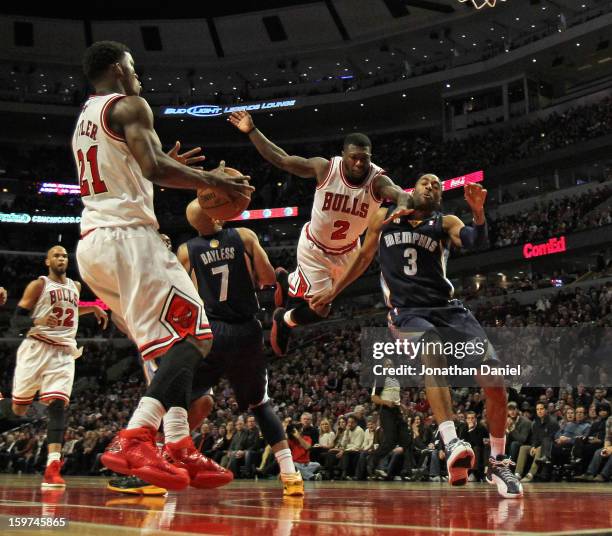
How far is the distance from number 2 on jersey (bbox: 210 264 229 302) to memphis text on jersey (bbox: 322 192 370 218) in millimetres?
1486

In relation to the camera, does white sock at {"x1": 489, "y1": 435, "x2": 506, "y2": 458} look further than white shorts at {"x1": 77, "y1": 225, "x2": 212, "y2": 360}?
Yes

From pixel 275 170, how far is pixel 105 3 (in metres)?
13.1

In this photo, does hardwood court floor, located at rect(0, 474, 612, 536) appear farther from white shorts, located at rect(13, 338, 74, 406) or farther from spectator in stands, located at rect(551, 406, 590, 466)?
spectator in stands, located at rect(551, 406, 590, 466)

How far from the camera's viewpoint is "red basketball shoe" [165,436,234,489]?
443 centimetres

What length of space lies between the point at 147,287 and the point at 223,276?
2.19 metres

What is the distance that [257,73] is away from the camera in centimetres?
4559

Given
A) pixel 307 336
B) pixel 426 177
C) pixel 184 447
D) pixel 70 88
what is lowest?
pixel 184 447

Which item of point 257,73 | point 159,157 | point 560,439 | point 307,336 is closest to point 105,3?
point 257,73

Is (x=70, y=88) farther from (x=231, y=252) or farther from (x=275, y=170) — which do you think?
(x=231, y=252)

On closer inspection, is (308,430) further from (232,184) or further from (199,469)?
(232,184)

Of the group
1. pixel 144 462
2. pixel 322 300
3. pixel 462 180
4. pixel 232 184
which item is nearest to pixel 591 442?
pixel 322 300

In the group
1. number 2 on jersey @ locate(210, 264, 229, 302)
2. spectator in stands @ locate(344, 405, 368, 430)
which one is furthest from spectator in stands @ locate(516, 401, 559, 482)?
number 2 on jersey @ locate(210, 264, 229, 302)

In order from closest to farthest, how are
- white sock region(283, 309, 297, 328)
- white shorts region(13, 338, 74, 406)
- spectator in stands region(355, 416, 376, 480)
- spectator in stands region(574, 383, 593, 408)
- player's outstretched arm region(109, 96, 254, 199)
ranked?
player's outstretched arm region(109, 96, 254, 199) < white sock region(283, 309, 297, 328) < white shorts region(13, 338, 74, 406) < spectator in stands region(355, 416, 376, 480) < spectator in stands region(574, 383, 593, 408)

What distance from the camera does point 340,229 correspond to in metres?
7.43
